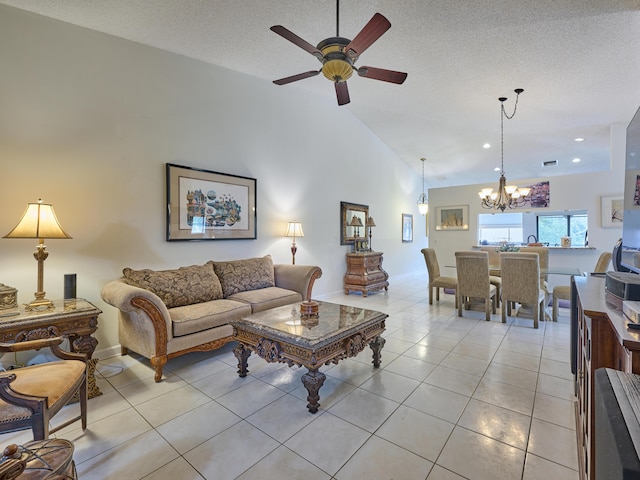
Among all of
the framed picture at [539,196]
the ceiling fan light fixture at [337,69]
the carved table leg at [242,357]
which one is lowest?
the carved table leg at [242,357]

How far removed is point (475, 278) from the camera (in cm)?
425

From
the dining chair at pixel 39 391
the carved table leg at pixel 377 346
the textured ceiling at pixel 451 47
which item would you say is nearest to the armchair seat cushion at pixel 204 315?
the dining chair at pixel 39 391

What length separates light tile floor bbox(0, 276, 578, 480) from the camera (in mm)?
1558

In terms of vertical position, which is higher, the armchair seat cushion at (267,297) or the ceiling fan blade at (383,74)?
the ceiling fan blade at (383,74)

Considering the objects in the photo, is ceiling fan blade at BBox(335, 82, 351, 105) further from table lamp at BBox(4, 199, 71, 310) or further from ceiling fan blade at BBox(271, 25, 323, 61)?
table lamp at BBox(4, 199, 71, 310)

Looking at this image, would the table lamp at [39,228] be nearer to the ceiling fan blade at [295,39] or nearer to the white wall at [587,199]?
the ceiling fan blade at [295,39]

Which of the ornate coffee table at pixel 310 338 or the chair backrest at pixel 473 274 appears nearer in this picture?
the ornate coffee table at pixel 310 338

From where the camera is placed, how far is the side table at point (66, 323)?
1.96 meters

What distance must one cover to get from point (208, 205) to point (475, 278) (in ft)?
12.5

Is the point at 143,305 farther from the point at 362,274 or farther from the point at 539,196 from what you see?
the point at 539,196

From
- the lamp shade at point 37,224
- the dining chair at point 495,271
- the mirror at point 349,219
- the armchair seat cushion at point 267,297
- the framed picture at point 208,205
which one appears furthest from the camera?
the mirror at point 349,219

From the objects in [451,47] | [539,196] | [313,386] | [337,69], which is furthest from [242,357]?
[539,196]

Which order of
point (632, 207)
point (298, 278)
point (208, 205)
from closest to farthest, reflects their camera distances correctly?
point (632, 207) < point (208, 205) < point (298, 278)

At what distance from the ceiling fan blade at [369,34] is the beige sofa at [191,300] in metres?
2.51
